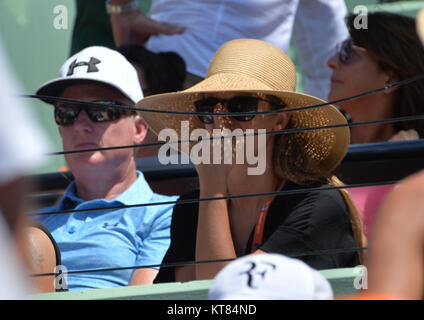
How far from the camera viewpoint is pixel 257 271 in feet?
4.62

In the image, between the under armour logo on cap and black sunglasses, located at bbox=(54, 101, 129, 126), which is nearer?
black sunglasses, located at bbox=(54, 101, 129, 126)

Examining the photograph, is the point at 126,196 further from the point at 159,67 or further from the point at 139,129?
the point at 159,67

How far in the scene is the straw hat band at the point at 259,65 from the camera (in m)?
2.83

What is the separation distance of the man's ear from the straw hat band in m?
0.49

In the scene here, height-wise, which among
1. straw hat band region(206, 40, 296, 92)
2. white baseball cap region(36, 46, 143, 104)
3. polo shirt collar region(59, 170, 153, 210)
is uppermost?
white baseball cap region(36, 46, 143, 104)

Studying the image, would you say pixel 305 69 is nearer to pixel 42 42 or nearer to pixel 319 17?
pixel 319 17

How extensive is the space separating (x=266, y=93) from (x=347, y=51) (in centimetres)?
98

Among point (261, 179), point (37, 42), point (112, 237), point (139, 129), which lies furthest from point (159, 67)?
point (37, 42)

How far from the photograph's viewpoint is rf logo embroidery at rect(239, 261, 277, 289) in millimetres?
1399

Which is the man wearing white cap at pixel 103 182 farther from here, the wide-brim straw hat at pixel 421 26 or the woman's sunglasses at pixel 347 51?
the wide-brim straw hat at pixel 421 26

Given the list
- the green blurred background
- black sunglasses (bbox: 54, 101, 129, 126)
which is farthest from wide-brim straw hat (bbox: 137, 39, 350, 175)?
the green blurred background

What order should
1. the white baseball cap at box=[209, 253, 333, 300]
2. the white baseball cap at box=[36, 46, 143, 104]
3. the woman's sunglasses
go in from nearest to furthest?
the white baseball cap at box=[209, 253, 333, 300] < the white baseball cap at box=[36, 46, 143, 104] < the woman's sunglasses

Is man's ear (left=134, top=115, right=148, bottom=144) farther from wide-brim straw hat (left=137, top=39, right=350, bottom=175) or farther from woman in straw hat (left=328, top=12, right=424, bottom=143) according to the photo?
woman in straw hat (left=328, top=12, right=424, bottom=143)
